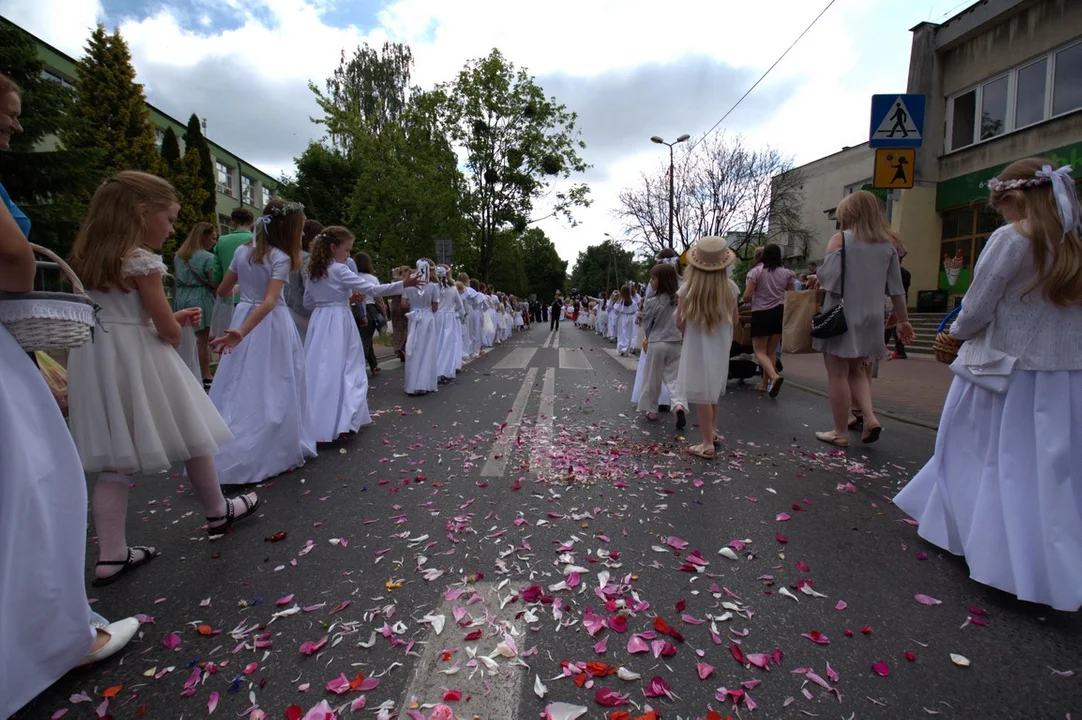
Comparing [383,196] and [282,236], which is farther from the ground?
[383,196]

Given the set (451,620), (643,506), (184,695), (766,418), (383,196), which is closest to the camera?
(184,695)

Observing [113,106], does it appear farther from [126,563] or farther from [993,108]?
[993,108]

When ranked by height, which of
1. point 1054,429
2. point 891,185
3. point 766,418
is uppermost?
point 891,185

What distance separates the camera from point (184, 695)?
1.92 m

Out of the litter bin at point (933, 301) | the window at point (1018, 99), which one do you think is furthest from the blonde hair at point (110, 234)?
the litter bin at point (933, 301)

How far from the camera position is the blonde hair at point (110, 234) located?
8.38 feet

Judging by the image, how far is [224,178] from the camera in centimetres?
3969

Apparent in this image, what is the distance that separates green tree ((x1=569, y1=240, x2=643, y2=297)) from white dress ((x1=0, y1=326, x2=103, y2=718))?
72.0 m

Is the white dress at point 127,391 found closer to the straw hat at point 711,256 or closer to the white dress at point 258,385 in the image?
the white dress at point 258,385

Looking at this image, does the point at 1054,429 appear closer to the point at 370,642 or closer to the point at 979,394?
the point at 979,394

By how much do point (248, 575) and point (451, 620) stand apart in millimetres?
1121

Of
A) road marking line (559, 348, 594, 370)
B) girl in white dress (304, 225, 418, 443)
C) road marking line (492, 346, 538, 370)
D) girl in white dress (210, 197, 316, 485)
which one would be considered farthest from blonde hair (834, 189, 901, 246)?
road marking line (492, 346, 538, 370)

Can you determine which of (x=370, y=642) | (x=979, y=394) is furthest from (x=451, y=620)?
(x=979, y=394)

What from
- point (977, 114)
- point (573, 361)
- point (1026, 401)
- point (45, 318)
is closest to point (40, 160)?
point (573, 361)
